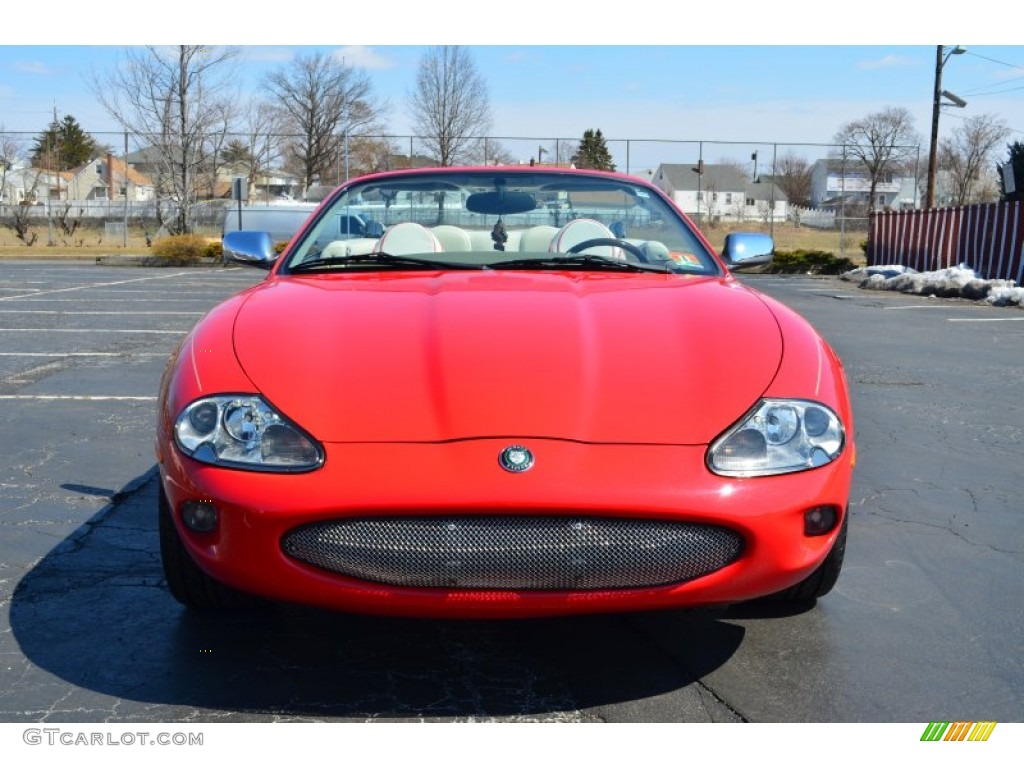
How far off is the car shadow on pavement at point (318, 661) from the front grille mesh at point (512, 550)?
35 centimetres

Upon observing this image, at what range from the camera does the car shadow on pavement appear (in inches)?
99.3

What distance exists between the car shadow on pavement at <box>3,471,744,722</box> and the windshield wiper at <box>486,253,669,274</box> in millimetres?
1161

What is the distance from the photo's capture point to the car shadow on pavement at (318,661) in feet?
8.27

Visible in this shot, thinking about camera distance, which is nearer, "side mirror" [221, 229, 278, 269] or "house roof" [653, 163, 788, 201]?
"side mirror" [221, 229, 278, 269]

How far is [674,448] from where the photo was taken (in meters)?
2.48

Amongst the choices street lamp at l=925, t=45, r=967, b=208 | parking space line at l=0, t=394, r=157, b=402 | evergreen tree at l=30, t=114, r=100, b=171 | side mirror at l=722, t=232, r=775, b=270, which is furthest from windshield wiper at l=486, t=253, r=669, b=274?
evergreen tree at l=30, t=114, r=100, b=171

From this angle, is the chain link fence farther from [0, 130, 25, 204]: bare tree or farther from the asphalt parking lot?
the asphalt parking lot

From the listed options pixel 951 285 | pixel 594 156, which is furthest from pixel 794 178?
pixel 951 285

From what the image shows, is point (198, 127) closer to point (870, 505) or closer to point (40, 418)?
point (40, 418)

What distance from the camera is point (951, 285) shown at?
16.9 metres

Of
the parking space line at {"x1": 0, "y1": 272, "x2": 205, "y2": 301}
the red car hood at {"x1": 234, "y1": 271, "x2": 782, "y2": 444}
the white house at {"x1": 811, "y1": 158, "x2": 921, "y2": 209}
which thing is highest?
the white house at {"x1": 811, "y1": 158, "x2": 921, "y2": 209}

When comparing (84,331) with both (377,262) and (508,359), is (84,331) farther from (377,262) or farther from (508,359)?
(508,359)
